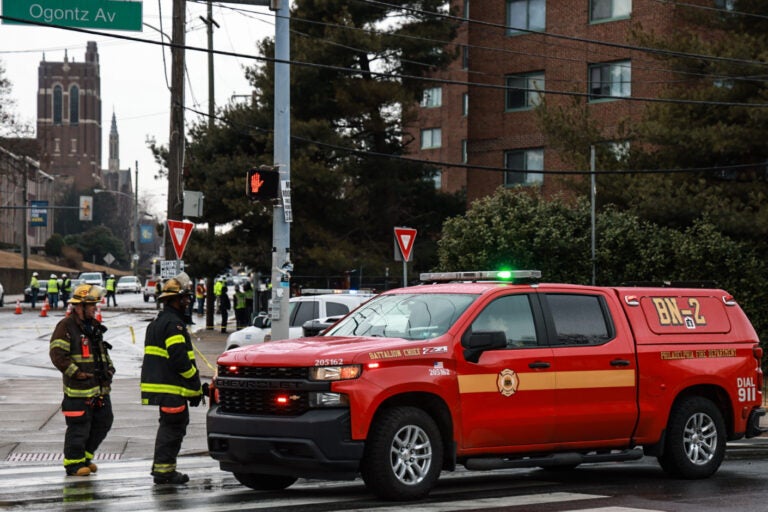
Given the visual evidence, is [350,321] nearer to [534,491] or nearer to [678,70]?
[534,491]

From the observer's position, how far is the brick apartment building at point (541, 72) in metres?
37.3

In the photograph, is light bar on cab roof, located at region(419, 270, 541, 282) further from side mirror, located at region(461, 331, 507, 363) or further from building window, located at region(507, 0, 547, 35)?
building window, located at region(507, 0, 547, 35)

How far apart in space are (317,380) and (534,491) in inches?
96.5

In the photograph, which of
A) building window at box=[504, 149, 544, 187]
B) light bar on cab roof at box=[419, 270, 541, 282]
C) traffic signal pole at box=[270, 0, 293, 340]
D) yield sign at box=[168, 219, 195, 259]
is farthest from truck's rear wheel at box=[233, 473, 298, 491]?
building window at box=[504, 149, 544, 187]

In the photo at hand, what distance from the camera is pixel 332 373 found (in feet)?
29.8

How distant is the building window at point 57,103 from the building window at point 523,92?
132764 mm

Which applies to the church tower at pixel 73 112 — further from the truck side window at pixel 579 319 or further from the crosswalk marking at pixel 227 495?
the truck side window at pixel 579 319

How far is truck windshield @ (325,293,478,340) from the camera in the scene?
9.98 metres

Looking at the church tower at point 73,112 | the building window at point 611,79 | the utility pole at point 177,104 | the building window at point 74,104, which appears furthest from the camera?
the building window at point 74,104

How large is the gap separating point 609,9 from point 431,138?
2704cm

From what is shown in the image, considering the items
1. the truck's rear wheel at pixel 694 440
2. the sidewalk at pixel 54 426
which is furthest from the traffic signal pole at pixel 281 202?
the truck's rear wheel at pixel 694 440

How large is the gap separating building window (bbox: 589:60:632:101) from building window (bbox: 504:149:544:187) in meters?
3.41

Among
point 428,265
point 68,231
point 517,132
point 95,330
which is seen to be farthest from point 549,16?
point 68,231

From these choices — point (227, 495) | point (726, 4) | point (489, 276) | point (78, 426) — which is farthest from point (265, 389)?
point (726, 4)
